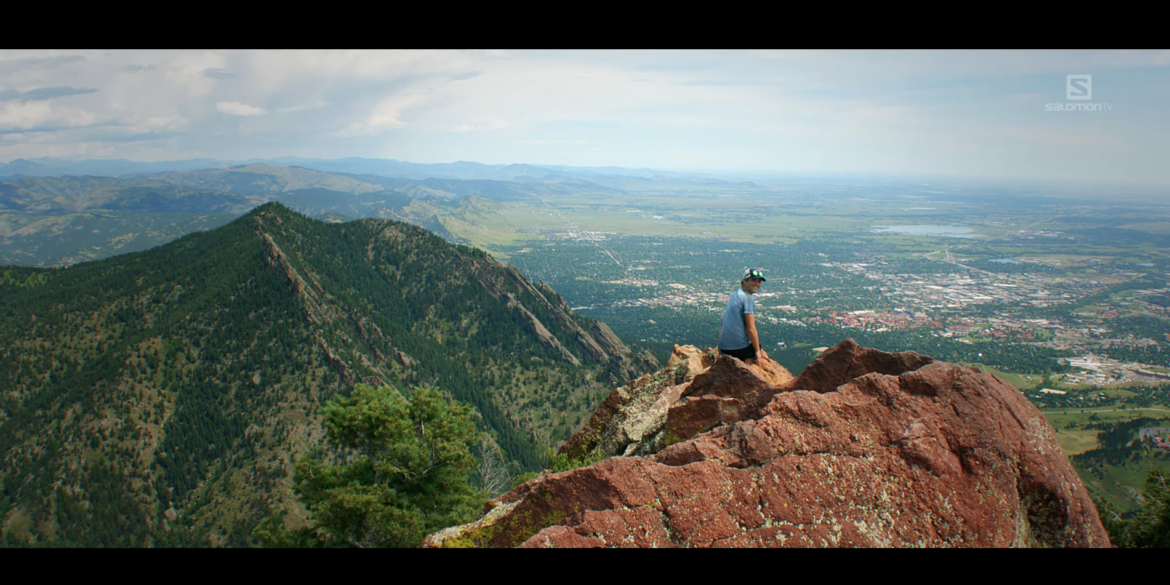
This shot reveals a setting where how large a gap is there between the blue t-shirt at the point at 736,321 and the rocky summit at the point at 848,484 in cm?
285

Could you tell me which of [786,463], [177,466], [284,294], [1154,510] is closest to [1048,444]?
[786,463]

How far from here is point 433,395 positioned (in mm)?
27172

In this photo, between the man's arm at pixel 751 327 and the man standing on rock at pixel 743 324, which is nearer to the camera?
the man standing on rock at pixel 743 324

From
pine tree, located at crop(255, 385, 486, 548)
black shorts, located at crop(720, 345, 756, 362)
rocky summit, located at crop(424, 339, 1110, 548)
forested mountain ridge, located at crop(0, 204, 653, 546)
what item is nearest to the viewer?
rocky summit, located at crop(424, 339, 1110, 548)

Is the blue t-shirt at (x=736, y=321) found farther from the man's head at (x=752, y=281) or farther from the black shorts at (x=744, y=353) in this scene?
the man's head at (x=752, y=281)

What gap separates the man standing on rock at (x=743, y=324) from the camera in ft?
38.5


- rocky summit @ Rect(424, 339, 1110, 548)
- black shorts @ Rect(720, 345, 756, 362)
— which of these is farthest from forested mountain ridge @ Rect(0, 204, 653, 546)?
rocky summit @ Rect(424, 339, 1110, 548)

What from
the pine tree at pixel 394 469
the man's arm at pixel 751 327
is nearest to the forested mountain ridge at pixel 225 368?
the pine tree at pixel 394 469

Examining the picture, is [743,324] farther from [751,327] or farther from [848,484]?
[848,484]

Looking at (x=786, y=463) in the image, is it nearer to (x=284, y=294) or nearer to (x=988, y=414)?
(x=988, y=414)

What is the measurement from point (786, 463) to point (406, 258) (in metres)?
166

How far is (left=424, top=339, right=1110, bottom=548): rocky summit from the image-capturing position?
714cm

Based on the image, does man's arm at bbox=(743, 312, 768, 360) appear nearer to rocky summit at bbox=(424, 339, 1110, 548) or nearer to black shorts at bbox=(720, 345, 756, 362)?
black shorts at bbox=(720, 345, 756, 362)

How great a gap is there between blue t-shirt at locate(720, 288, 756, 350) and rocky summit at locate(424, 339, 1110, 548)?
9.33 ft
